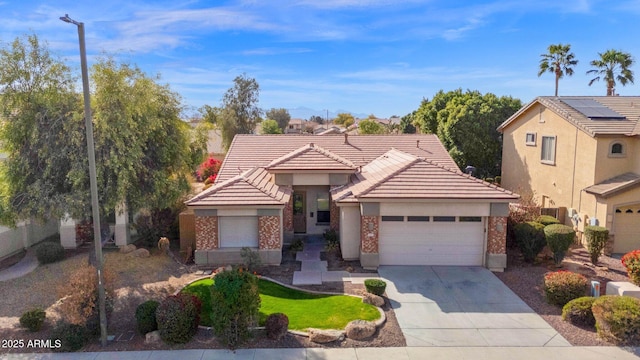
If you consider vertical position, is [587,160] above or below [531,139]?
below

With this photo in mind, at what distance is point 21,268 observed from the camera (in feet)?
55.1

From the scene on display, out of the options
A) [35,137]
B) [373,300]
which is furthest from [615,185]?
[35,137]

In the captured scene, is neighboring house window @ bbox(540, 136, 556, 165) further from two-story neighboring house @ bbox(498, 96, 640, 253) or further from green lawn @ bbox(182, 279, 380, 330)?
green lawn @ bbox(182, 279, 380, 330)

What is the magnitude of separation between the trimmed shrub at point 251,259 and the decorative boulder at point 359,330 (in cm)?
588

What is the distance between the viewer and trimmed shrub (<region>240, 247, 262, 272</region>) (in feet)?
52.2

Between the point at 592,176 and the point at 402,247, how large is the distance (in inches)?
401

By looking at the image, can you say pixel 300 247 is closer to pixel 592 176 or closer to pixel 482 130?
pixel 592 176

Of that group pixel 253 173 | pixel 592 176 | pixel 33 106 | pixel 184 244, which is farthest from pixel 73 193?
pixel 592 176

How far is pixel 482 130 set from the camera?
32.7 m

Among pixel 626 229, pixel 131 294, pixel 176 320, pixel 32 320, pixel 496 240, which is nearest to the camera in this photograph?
pixel 176 320

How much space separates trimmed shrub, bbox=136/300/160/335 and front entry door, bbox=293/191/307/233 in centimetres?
1034

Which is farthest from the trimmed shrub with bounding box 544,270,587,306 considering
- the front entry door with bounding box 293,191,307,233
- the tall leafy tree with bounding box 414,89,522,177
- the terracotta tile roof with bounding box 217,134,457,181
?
the tall leafy tree with bounding box 414,89,522,177

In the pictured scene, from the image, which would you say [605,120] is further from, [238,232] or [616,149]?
[238,232]

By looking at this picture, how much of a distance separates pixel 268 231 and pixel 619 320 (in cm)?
1147
